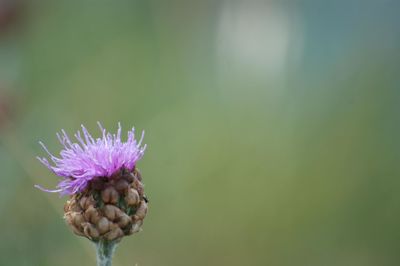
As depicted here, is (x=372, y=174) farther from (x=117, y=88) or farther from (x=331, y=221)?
(x=117, y=88)

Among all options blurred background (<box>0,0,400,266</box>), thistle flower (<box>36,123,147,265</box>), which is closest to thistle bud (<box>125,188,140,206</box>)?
thistle flower (<box>36,123,147,265</box>)

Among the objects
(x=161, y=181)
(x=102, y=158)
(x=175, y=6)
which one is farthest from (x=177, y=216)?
(x=175, y=6)

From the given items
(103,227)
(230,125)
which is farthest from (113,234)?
(230,125)

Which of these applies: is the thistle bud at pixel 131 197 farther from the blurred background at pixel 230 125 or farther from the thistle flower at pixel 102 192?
the blurred background at pixel 230 125

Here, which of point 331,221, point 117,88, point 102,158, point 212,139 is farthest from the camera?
point 117,88

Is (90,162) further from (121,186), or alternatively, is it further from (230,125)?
(230,125)

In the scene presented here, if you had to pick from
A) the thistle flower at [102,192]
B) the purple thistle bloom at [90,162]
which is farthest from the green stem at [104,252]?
the purple thistle bloom at [90,162]
